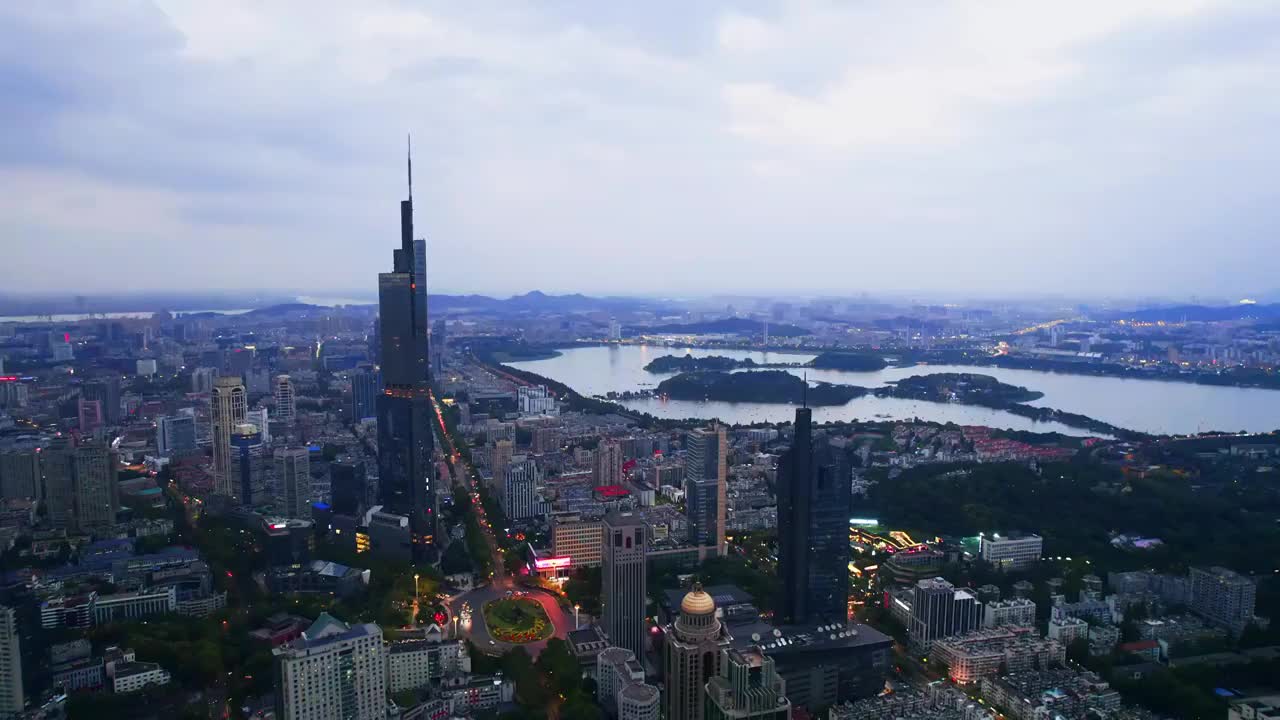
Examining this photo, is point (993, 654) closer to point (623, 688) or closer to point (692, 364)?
point (623, 688)

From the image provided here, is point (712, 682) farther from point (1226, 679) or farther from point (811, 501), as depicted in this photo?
point (1226, 679)

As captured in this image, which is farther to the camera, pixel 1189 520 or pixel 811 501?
pixel 1189 520

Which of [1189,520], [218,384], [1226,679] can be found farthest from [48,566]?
[1189,520]

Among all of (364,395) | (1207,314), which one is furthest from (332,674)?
(1207,314)

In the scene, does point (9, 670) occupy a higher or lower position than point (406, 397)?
lower

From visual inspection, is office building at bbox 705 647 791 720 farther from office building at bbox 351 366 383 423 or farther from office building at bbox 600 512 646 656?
office building at bbox 351 366 383 423

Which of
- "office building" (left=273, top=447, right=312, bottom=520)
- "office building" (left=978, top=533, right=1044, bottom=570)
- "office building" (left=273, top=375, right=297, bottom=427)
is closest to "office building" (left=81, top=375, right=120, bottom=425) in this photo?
"office building" (left=273, top=375, right=297, bottom=427)
